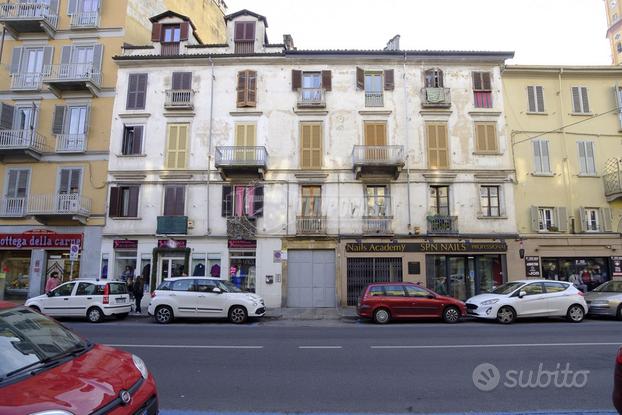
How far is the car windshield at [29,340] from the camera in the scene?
334cm

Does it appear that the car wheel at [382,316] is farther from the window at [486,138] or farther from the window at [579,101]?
the window at [579,101]

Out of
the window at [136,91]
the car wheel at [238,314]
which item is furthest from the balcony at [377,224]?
the window at [136,91]

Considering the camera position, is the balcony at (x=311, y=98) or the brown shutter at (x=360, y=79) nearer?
the balcony at (x=311, y=98)

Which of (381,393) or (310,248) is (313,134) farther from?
(381,393)

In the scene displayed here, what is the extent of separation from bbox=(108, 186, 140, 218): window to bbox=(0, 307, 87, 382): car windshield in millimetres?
18223

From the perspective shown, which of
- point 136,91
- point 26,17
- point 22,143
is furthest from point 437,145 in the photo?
point 26,17

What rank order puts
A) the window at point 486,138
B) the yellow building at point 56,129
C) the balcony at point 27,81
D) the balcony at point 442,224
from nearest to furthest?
the balcony at point 442,224, the yellow building at point 56,129, the window at point 486,138, the balcony at point 27,81

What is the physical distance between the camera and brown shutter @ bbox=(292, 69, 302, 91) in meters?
22.3

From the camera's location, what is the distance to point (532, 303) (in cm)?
1455

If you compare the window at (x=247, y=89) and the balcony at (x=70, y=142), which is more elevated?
the window at (x=247, y=89)

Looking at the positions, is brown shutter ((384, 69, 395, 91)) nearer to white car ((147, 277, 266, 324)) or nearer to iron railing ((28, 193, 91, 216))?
white car ((147, 277, 266, 324))

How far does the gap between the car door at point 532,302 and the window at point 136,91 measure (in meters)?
20.6

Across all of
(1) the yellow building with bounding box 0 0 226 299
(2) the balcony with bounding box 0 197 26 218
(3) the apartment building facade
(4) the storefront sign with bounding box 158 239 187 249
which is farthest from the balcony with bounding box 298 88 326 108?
(2) the balcony with bounding box 0 197 26 218

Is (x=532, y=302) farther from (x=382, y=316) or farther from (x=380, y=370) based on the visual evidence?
(x=380, y=370)
